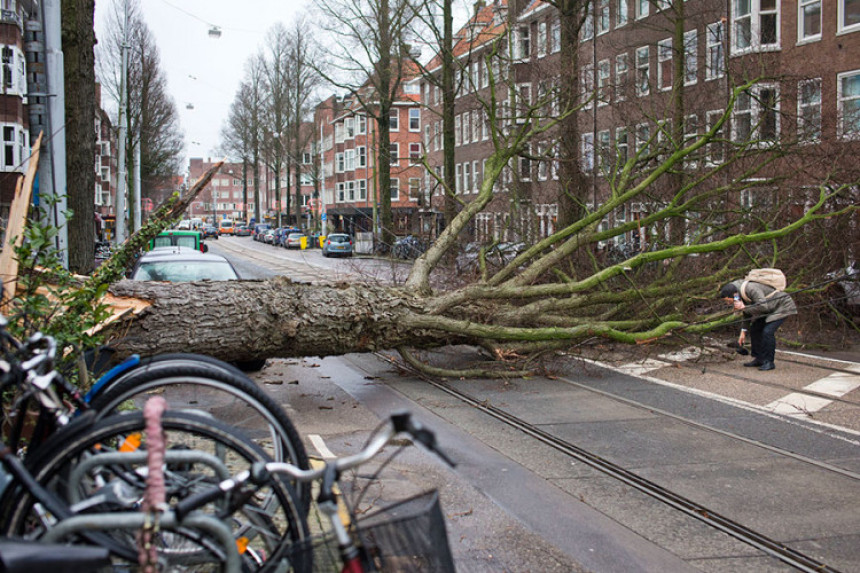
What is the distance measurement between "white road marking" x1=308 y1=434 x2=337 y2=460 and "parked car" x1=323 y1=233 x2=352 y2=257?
1687 inches

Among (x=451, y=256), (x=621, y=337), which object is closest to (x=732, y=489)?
(x=621, y=337)

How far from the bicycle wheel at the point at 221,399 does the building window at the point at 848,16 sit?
28.7 metres

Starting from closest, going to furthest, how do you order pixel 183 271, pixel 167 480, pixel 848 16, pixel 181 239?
pixel 167 480, pixel 183 271, pixel 181 239, pixel 848 16

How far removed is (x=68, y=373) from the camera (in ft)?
17.0

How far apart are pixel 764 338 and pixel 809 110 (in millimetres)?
6709

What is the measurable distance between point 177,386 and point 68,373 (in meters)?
2.48

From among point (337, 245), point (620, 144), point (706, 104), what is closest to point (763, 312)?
point (620, 144)

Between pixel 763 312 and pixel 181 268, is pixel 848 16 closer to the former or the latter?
pixel 763 312

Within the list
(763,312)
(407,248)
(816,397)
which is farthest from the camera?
(407,248)

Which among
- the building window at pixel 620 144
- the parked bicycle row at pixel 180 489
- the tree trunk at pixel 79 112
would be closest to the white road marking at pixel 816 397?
the building window at pixel 620 144

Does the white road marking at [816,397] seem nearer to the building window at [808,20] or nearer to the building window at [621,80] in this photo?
the building window at [621,80]

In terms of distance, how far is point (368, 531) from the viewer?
7.59 ft

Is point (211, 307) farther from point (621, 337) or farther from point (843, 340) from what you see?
point (843, 340)

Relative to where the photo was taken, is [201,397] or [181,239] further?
[181,239]
